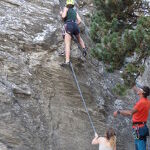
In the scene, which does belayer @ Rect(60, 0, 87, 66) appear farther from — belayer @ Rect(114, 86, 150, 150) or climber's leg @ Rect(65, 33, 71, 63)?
belayer @ Rect(114, 86, 150, 150)

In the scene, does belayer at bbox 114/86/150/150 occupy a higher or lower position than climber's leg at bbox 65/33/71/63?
lower

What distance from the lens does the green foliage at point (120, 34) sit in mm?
9977

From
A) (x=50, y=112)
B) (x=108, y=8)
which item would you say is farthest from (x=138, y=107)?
(x=108, y=8)

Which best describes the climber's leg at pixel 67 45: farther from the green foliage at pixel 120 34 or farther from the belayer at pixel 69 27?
the green foliage at pixel 120 34

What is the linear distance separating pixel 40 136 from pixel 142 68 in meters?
3.35

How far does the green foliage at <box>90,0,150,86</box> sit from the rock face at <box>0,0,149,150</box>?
1250 millimetres

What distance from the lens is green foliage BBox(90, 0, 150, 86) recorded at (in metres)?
9.98

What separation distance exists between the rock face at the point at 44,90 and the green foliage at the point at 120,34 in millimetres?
1250

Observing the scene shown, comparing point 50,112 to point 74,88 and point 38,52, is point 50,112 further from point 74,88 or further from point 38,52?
point 38,52

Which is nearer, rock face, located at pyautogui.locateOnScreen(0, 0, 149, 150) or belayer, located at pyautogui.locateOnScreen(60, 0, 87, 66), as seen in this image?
rock face, located at pyautogui.locateOnScreen(0, 0, 149, 150)

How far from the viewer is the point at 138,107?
9859mm

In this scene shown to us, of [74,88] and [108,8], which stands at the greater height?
[108,8]

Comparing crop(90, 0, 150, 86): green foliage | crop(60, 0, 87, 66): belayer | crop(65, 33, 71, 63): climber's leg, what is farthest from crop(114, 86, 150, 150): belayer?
crop(60, 0, 87, 66): belayer

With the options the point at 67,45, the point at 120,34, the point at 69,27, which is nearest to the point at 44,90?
the point at 67,45
